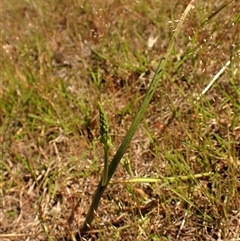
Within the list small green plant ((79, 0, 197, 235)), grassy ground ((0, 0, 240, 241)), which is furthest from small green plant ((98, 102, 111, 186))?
grassy ground ((0, 0, 240, 241))

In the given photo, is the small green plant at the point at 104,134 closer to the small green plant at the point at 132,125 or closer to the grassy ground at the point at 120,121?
the small green plant at the point at 132,125

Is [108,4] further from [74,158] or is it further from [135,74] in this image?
[74,158]

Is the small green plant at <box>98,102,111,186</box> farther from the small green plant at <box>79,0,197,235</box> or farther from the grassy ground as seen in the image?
the grassy ground

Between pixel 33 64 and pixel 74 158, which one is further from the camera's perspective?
pixel 33 64

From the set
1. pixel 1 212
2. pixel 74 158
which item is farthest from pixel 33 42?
pixel 1 212

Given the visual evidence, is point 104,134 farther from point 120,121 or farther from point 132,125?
point 120,121

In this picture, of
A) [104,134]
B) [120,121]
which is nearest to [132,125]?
[104,134]

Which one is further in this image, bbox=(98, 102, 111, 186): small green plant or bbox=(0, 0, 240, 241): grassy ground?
bbox=(0, 0, 240, 241): grassy ground

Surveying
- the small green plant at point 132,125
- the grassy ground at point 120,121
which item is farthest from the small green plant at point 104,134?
the grassy ground at point 120,121

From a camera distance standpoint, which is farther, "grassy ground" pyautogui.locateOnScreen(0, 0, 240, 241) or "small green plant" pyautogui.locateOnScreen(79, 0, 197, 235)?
"grassy ground" pyautogui.locateOnScreen(0, 0, 240, 241)
